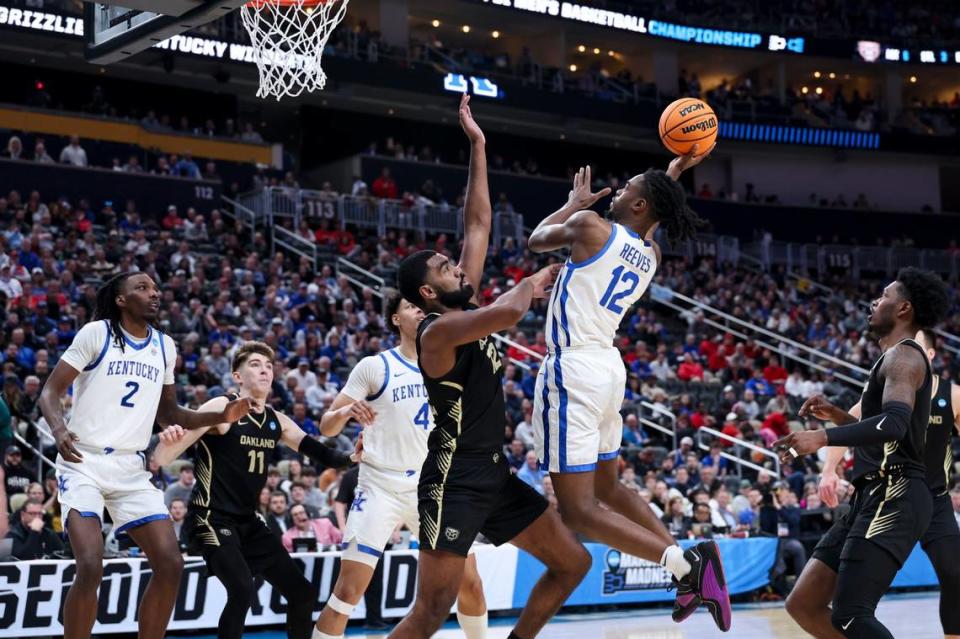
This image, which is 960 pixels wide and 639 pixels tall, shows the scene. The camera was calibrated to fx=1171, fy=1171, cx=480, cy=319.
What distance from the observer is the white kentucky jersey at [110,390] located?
6.77 metres

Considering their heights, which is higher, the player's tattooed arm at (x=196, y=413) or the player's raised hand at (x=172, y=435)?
the player's tattooed arm at (x=196, y=413)

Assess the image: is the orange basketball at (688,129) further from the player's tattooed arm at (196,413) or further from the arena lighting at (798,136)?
the arena lighting at (798,136)

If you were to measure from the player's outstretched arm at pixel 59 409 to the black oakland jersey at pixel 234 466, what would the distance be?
855mm

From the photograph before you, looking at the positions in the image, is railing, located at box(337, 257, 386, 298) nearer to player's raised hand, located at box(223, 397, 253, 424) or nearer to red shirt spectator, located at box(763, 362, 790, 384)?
red shirt spectator, located at box(763, 362, 790, 384)

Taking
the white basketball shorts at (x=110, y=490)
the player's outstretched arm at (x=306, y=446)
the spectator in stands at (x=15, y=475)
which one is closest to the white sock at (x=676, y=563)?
the player's outstretched arm at (x=306, y=446)

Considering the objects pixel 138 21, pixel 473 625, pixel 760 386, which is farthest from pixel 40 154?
pixel 473 625

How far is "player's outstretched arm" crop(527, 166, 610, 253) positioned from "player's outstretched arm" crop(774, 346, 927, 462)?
1.41 metres

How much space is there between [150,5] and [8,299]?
9946 mm

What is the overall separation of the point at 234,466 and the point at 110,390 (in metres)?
0.95

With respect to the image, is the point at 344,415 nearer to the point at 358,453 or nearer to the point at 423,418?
the point at 358,453

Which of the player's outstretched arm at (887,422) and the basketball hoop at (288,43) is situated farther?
the basketball hoop at (288,43)

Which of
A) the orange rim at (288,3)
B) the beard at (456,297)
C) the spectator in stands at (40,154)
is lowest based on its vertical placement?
the beard at (456,297)

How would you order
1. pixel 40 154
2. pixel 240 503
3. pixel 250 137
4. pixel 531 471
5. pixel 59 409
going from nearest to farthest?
pixel 59 409
pixel 240 503
pixel 531 471
pixel 40 154
pixel 250 137

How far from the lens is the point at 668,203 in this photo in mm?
6207
